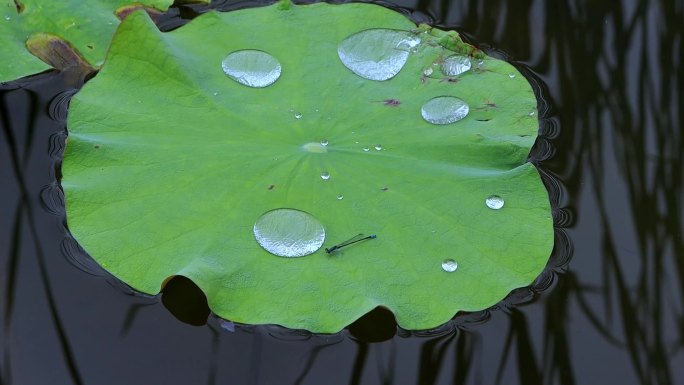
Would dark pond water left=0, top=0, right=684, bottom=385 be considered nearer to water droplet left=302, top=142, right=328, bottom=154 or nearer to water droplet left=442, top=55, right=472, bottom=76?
water droplet left=442, top=55, right=472, bottom=76

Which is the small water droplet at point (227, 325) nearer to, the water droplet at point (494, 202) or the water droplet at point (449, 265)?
the water droplet at point (449, 265)

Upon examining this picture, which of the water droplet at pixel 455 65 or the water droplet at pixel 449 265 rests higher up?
the water droplet at pixel 455 65

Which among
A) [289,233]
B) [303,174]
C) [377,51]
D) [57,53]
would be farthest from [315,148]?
[57,53]

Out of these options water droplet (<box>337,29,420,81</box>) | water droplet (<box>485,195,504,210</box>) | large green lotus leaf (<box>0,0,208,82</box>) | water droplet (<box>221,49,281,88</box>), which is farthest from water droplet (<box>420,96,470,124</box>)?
large green lotus leaf (<box>0,0,208,82</box>)

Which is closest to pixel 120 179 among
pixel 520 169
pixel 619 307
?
pixel 520 169

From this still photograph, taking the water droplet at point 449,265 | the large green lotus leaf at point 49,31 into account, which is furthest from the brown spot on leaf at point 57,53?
the water droplet at point 449,265

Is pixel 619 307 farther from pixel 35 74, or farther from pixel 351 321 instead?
pixel 35 74
